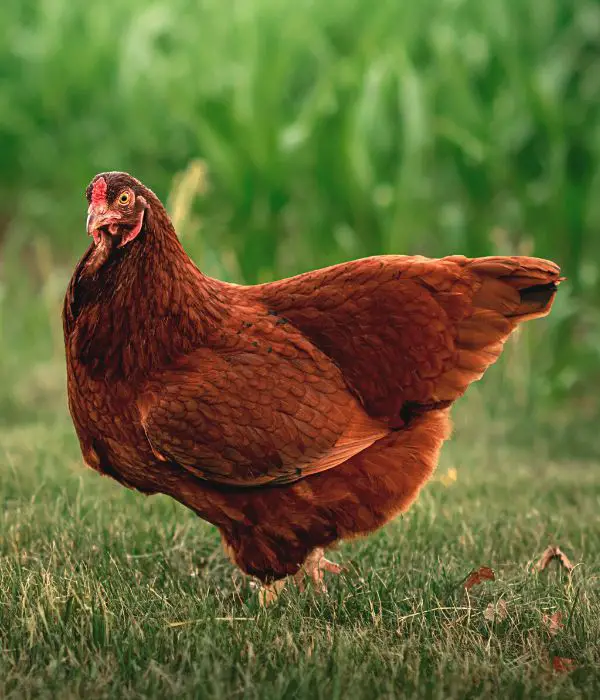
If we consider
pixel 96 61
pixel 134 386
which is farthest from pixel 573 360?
pixel 96 61

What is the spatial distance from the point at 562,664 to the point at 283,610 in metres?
0.79

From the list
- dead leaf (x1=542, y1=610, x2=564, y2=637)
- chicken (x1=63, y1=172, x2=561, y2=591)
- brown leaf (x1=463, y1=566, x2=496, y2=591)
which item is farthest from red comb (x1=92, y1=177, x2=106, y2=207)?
dead leaf (x1=542, y1=610, x2=564, y2=637)

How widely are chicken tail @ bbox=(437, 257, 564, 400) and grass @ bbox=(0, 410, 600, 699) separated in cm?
65

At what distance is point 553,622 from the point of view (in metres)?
2.82

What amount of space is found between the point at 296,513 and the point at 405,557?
0.59 meters

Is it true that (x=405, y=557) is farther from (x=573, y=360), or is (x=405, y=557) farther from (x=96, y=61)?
(x=96, y=61)

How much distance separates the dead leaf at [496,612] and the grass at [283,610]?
0.01m

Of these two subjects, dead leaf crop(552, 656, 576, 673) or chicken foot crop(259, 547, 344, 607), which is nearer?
dead leaf crop(552, 656, 576, 673)

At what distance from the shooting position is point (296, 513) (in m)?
3.07

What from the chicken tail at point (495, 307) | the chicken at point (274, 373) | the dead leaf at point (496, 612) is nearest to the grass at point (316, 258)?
the dead leaf at point (496, 612)

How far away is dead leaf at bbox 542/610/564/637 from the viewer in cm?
279

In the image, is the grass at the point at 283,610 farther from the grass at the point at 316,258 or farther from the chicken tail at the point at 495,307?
the chicken tail at the point at 495,307

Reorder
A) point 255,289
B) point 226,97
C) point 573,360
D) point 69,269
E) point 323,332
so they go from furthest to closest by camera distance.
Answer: point 69,269 → point 226,97 → point 573,360 → point 255,289 → point 323,332

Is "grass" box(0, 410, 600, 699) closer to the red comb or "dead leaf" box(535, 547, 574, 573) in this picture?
"dead leaf" box(535, 547, 574, 573)
